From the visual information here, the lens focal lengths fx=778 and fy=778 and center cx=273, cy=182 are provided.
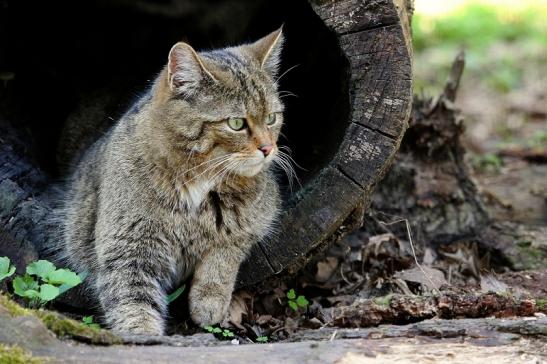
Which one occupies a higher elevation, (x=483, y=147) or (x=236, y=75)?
(x=236, y=75)

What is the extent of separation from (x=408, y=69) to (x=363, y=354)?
1.47 meters

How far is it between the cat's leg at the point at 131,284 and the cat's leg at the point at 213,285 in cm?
16

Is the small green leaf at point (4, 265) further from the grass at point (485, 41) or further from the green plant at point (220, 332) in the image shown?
the grass at point (485, 41)

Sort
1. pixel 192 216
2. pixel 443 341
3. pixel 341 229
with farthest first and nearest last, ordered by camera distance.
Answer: pixel 341 229, pixel 192 216, pixel 443 341

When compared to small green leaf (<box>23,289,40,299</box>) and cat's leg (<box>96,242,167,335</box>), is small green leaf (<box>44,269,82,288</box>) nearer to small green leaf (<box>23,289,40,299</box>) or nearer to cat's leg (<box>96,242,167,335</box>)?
small green leaf (<box>23,289,40,299</box>)

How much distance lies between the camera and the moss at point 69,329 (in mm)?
2824

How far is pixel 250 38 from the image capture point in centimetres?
640

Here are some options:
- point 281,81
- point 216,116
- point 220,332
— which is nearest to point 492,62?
point 281,81

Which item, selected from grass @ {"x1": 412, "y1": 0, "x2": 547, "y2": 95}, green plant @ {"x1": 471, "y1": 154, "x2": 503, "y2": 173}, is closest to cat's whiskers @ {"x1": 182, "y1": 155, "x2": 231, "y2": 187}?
green plant @ {"x1": 471, "y1": 154, "x2": 503, "y2": 173}

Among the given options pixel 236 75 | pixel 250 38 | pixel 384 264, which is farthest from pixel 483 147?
pixel 236 75

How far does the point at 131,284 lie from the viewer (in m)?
3.63

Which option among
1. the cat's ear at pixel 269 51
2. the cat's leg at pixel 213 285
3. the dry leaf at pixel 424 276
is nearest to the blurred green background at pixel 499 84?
the dry leaf at pixel 424 276

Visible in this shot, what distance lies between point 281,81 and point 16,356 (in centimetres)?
325

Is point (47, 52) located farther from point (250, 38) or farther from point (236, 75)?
point (236, 75)
